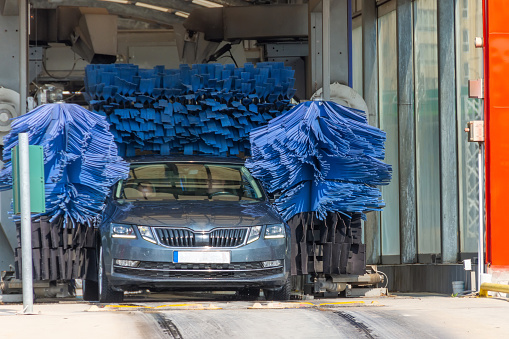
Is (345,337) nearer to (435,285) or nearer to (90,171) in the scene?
(90,171)

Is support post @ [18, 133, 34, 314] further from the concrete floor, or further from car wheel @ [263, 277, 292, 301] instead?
car wheel @ [263, 277, 292, 301]

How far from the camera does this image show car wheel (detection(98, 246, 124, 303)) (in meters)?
9.51

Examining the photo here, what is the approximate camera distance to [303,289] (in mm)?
11852

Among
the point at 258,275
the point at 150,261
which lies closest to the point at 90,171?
the point at 150,261

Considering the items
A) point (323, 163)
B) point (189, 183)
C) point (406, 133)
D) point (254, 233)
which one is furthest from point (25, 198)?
point (406, 133)

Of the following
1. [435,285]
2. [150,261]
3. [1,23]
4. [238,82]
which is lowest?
[435,285]

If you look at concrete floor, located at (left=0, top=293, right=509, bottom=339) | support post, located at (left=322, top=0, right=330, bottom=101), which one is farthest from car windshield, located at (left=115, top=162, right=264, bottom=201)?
support post, located at (left=322, top=0, right=330, bottom=101)

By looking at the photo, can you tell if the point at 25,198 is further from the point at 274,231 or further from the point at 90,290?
the point at 90,290

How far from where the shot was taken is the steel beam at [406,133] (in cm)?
1978

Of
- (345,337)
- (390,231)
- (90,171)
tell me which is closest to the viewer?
(345,337)

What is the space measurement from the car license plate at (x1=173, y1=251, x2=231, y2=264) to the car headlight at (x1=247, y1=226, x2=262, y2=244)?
0.86 ft

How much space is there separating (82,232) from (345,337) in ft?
13.6

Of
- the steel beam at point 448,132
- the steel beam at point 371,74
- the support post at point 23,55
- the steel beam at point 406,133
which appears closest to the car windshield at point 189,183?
the support post at point 23,55

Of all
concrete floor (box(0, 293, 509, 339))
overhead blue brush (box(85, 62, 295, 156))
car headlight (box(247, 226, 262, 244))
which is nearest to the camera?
concrete floor (box(0, 293, 509, 339))
